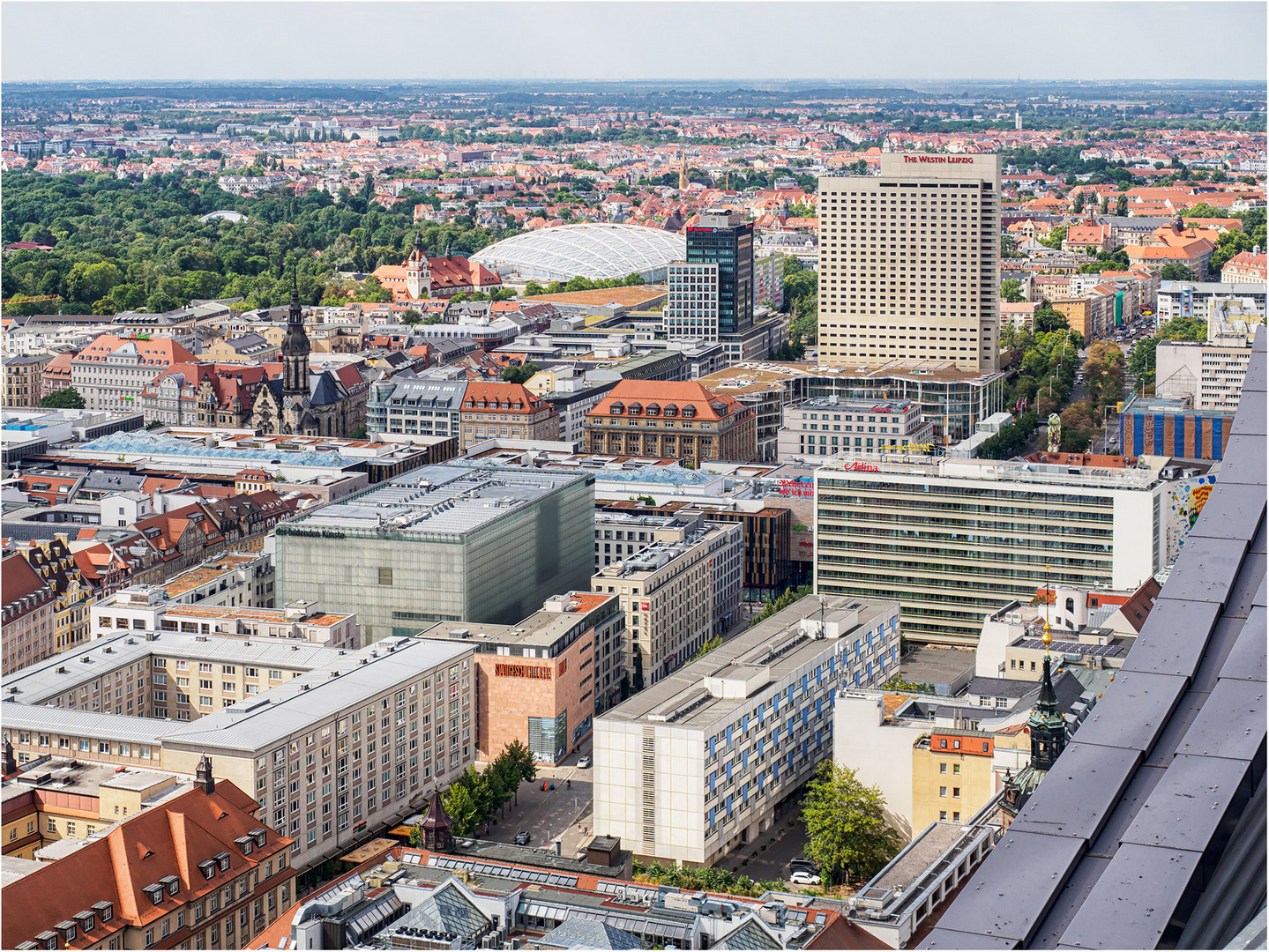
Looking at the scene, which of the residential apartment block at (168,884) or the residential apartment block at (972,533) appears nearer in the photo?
the residential apartment block at (168,884)

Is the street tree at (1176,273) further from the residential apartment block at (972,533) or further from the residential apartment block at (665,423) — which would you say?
the residential apartment block at (972,533)

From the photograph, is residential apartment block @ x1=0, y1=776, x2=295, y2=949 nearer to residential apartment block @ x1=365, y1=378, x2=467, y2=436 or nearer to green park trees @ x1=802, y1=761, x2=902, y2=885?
green park trees @ x1=802, y1=761, x2=902, y2=885

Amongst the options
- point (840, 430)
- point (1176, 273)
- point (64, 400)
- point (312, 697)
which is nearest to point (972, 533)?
point (840, 430)

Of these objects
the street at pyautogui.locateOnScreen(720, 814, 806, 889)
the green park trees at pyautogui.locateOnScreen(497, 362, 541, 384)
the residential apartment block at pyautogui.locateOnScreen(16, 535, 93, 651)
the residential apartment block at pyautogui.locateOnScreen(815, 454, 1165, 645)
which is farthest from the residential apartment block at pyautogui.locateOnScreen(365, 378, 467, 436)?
the street at pyautogui.locateOnScreen(720, 814, 806, 889)

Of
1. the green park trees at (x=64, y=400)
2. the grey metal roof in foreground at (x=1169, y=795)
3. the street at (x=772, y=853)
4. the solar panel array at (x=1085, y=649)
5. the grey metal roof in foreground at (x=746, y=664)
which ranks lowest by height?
the street at (x=772, y=853)

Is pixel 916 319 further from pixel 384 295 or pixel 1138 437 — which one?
pixel 384 295

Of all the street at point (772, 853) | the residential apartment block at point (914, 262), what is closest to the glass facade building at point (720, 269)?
the residential apartment block at point (914, 262)

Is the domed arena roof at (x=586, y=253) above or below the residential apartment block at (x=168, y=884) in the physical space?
above
